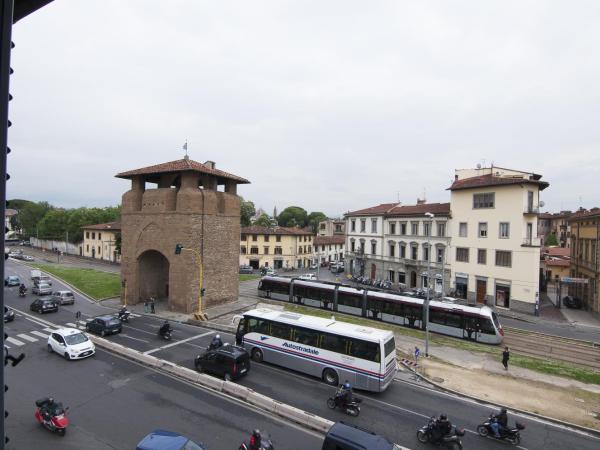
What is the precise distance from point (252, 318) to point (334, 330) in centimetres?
556

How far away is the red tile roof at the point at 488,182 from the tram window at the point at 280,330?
103ft

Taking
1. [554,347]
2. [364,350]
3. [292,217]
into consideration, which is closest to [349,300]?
[364,350]

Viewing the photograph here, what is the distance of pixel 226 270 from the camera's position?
120ft

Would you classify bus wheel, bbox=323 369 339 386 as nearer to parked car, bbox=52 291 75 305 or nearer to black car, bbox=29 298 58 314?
black car, bbox=29 298 58 314

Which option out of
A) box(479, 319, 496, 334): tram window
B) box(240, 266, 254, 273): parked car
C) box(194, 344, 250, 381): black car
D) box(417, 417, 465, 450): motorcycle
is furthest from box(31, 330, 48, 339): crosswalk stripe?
box(240, 266, 254, 273): parked car

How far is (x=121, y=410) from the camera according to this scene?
14.8 metres

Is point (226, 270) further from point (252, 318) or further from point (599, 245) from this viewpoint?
point (599, 245)

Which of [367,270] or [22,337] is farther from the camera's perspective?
[367,270]

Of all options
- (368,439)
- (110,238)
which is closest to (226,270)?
(368,439)

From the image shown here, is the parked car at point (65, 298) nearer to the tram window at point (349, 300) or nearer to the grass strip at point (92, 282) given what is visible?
A: the grass strip at point (92, 282)

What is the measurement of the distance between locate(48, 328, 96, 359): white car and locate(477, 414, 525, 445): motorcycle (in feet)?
67.9

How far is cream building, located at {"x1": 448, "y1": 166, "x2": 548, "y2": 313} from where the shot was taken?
123 ft

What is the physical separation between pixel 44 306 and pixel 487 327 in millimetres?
36334

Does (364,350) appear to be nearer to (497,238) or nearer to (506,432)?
(506,432)
